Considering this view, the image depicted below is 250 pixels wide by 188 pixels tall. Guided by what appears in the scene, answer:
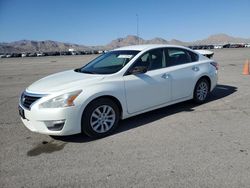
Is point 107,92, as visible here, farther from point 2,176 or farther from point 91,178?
point 2,176

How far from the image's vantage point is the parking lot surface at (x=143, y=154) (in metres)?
3.14

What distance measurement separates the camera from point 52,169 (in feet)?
11.4

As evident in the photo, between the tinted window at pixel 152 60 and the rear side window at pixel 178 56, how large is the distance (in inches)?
7.0

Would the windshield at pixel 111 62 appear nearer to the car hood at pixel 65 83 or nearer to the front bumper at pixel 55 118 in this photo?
the car hood at pixel 65 83

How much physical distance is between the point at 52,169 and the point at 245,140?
3.15 meters

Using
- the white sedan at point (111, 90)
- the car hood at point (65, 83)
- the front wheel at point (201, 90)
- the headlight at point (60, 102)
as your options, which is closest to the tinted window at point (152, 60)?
the white sedan at point (111, 90)

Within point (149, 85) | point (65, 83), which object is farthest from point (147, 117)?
point (65, 83)

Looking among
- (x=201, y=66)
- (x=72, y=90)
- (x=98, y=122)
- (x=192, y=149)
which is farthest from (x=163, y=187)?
(x=201, y=66)

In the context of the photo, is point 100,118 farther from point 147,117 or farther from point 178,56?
point 178,56

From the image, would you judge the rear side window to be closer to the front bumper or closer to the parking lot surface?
the parking lot surface

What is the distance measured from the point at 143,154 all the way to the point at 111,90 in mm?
1344

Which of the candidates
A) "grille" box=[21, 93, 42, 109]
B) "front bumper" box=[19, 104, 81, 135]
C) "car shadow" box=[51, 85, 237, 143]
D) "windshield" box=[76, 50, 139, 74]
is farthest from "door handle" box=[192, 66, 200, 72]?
"grille" box=[21, 93, 42, 109]

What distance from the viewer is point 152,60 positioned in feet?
17.6

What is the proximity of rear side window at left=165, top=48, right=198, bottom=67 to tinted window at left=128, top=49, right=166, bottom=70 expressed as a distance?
0.58 feet
